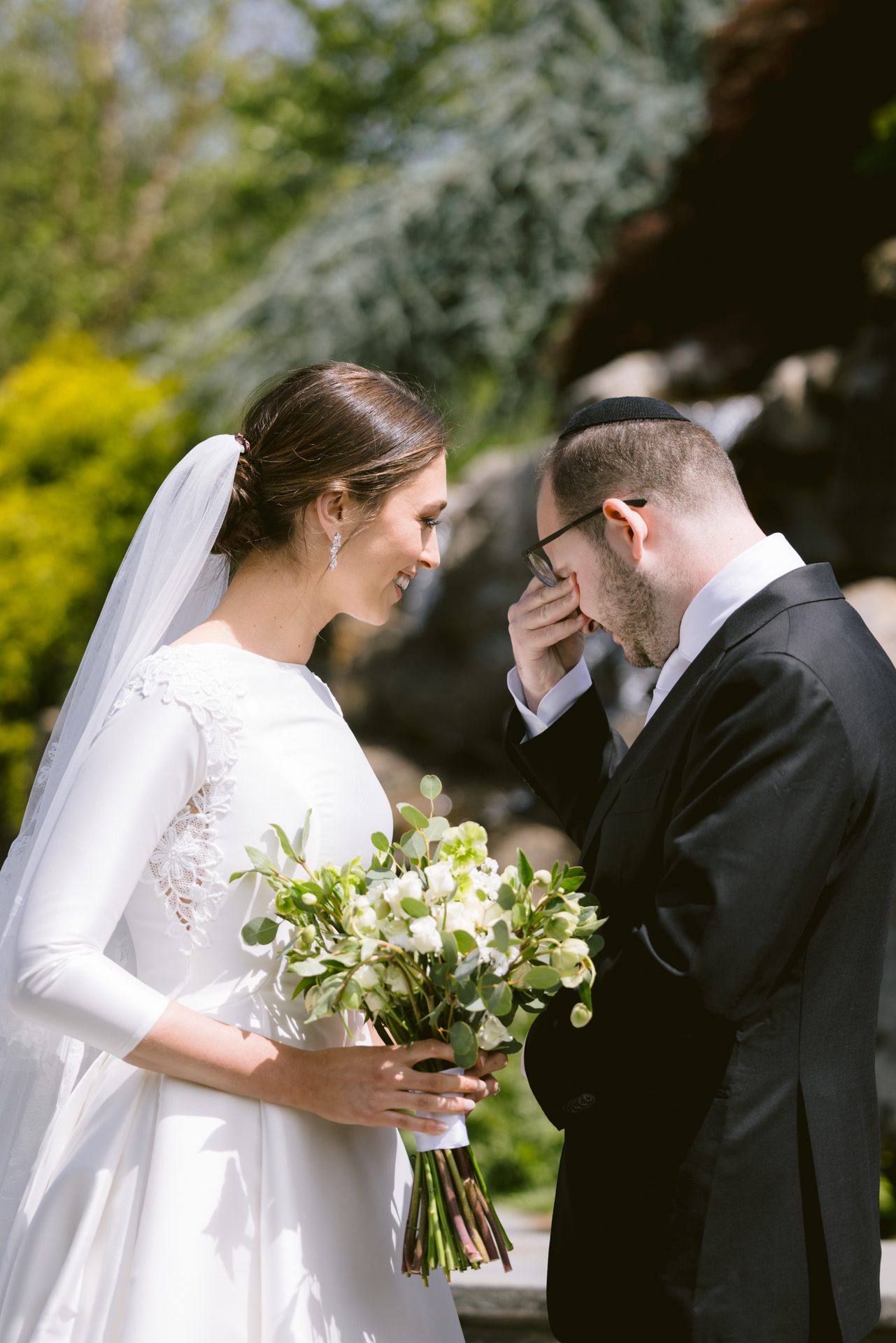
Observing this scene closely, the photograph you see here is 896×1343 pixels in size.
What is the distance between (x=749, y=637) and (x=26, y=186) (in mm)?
20262

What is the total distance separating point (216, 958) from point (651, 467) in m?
1.22

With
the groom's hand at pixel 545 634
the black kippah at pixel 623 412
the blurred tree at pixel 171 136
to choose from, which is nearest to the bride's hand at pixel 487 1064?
the groom's hand at pixel 545 634

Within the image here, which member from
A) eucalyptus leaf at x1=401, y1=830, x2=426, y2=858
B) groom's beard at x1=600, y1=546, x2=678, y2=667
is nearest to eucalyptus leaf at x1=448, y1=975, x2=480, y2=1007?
eucalyptus leaf at x1=401, y1=830, x2=426, y2=858

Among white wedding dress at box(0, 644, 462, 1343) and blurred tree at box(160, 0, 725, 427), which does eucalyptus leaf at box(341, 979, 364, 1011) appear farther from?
blurred tree at box(160, 0, 725, 427)

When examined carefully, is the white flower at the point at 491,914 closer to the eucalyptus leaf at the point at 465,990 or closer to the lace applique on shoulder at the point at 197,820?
the eucalyptus leaf at the point at 465,990

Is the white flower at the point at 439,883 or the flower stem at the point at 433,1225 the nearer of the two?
the white flower at the point at 439,883

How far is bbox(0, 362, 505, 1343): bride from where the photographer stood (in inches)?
79.6

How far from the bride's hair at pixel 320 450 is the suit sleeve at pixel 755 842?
886 millimetres

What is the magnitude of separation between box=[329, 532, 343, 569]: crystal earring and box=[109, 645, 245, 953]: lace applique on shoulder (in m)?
0.39

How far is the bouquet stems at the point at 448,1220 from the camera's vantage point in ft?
6.73

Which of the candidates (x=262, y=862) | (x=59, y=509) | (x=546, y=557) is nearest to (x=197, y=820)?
(x=262, y=862)

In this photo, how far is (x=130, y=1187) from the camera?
2.09 metres

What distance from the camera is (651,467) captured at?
222 centimetres

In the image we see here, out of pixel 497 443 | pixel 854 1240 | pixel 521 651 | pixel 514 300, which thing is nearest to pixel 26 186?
pixel 497 443
